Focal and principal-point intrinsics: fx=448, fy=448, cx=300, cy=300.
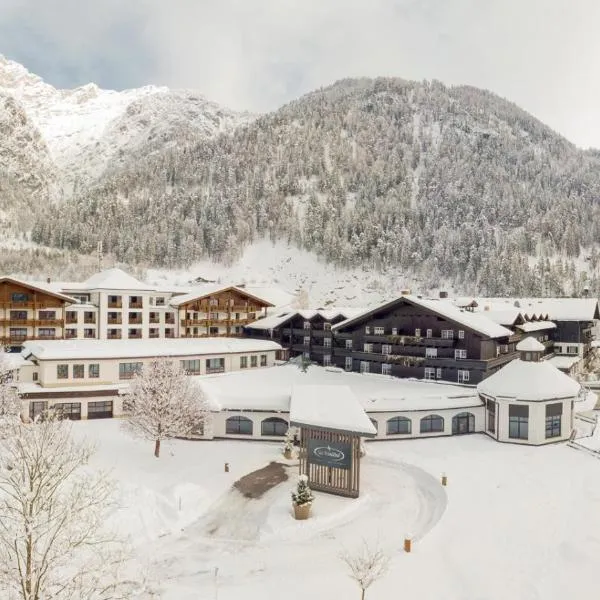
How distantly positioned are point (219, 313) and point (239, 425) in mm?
30939

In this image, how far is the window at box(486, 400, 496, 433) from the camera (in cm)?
4041

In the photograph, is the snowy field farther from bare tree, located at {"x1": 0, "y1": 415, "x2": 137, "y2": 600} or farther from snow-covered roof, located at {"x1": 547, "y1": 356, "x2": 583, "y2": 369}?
snow-covered roof, located at {"x1": 547, "y1": 356, "x2": 583, "y2": 369}

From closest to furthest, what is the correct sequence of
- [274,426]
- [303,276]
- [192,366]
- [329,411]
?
[329,411], [274,426], [192,366], [303,276]

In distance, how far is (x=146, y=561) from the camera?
70.8ft

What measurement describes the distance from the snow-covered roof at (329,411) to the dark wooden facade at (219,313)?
33.0 metres

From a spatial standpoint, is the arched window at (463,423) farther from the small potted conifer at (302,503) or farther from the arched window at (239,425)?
the small potted conifer at (302,503)

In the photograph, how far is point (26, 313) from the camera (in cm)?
6031

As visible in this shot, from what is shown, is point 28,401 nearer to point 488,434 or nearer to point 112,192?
point 488,434

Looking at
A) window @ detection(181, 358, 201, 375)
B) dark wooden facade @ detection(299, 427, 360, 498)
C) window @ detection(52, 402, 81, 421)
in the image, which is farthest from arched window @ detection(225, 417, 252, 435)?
window @ detection(52, 402, 81, 421)

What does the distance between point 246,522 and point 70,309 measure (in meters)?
48.5

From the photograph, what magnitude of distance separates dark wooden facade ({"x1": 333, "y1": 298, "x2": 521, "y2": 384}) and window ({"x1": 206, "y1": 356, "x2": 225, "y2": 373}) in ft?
49.4

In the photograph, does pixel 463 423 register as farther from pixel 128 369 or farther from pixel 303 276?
pixel 303 276

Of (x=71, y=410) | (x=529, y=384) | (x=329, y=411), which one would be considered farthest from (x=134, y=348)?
(x=529, y=384)

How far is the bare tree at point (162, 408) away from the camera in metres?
34.1
